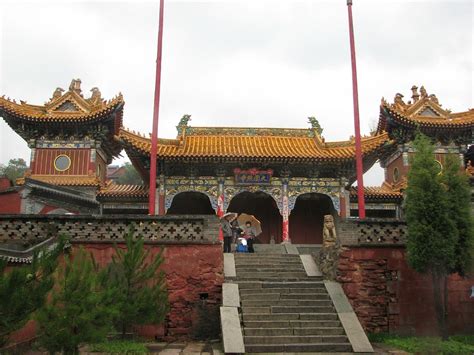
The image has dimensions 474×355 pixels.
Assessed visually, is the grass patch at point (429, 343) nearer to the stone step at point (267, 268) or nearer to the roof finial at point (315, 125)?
the stone step at point (267, 268)

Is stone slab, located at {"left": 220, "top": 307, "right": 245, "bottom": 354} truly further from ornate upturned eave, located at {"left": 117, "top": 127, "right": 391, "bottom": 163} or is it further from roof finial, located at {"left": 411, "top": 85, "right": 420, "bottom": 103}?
roof finial, located at {"left": 411, "top": 85, "right": 420, "bottom": 103}

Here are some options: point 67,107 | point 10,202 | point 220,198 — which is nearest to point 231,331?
point 220,198

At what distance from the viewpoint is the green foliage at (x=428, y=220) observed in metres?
8.57

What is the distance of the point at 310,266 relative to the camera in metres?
11.5

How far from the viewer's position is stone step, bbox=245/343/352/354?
794 centimetres

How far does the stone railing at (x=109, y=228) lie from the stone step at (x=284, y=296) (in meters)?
1.42

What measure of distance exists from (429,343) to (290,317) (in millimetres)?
2593

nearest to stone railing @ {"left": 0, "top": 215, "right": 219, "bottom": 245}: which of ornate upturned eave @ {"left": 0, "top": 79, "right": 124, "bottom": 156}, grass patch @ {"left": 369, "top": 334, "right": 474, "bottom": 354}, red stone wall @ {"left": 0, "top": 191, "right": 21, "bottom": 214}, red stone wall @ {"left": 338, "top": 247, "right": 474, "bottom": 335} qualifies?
red stone wall @ {"left": 338, "top": 247, "right": 474, "bottom": 335}

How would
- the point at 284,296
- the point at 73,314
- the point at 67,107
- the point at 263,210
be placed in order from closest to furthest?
the point at 73,314 → the point at 284,296 → the point at 263,210 → the point at 67,107

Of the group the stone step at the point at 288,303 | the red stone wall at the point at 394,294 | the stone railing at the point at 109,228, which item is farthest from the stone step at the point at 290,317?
the stone railing at the point at 109,228

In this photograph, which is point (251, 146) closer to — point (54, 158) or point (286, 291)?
point (54, 158)

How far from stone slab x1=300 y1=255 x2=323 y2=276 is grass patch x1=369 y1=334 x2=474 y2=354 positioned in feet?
6.95

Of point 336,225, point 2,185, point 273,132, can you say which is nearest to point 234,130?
point 273,132

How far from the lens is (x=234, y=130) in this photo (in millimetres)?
20922
